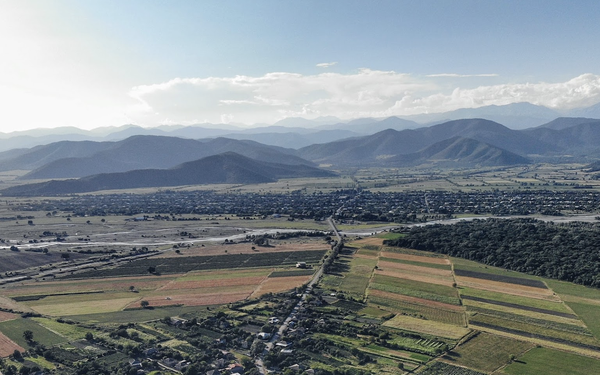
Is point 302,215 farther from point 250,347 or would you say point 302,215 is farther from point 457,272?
point 250,347

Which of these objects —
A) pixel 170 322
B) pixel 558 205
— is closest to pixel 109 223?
pixel 170 322

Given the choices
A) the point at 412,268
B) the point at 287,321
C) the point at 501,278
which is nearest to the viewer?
the point at 287,321

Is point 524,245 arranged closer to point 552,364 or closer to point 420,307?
point 420,307

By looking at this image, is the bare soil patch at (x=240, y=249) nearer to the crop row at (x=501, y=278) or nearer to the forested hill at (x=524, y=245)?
the forested hill at (x=524, y=245)

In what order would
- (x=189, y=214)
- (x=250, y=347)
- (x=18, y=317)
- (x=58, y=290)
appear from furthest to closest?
(x=189, y=214)
(x=58, y=290)
(x=18, y=317)
(x=250, y=347)

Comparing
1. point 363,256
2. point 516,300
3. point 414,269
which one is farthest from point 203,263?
point 516,300

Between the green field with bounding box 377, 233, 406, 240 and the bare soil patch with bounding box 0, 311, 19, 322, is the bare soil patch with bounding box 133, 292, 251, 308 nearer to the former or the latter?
the bare soil patch with bounding box 0, 311, 19, 322

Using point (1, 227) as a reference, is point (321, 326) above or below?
below
